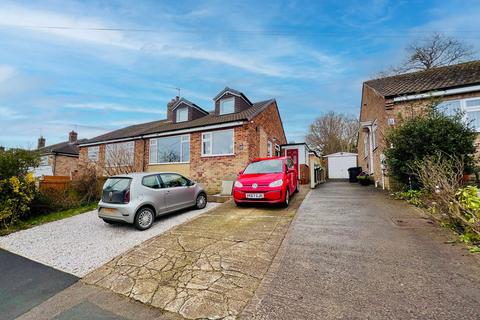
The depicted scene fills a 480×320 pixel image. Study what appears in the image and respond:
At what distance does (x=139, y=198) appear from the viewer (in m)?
5.91

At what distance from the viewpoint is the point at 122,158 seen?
15.2 metres

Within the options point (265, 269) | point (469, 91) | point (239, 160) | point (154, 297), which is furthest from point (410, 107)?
point (154, 297)

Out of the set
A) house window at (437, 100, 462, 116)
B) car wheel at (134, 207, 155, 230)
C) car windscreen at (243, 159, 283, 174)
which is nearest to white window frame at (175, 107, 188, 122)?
car windscreen at (243, 159, 283, 174)

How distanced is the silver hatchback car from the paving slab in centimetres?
108

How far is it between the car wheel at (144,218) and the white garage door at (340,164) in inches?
798

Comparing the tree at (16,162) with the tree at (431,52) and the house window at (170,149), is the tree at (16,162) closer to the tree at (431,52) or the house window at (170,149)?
the house window at (170,149)

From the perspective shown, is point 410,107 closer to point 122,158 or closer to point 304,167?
point 304,167

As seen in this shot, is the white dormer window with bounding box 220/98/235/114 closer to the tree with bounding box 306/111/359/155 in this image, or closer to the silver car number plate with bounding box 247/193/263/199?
the silver car number plate with bounding box 247/193/263/199

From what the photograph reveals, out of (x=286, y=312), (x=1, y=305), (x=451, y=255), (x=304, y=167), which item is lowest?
(x=1, y=305)

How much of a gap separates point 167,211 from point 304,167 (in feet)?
33.8

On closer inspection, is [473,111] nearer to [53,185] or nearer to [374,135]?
[374,135]

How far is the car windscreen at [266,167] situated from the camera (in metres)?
7.77

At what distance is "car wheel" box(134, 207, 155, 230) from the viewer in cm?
577

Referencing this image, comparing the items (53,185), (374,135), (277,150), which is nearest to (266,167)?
(374,135)
